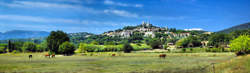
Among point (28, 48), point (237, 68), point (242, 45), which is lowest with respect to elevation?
point (237, 68)

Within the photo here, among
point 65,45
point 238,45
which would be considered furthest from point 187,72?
point 65,45

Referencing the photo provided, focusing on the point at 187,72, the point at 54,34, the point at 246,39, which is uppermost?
the point at 54,34

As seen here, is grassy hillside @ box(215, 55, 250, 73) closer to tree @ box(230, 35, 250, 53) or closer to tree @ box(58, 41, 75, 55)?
tree @ box(230, 35, 250, 53)

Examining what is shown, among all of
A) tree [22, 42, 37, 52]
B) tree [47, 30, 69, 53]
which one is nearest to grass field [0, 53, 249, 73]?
tree [47, 30, 69, 53]

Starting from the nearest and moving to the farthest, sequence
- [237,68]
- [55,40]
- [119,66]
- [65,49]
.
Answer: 1. [237,68]
2. [119,66]
3. [65,49]
4. [55,40]

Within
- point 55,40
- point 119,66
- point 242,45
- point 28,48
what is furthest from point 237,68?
point 28,48

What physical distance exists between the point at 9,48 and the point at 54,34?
219ft

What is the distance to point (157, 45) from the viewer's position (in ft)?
603

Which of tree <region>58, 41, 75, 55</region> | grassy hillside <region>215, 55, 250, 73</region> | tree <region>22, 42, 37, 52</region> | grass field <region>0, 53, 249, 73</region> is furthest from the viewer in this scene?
tree <region>22, 42, 37, 52</region>

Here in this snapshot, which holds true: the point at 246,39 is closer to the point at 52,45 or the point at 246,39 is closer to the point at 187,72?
the point at 187,72

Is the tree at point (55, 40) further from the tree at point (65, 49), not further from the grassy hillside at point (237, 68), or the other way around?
the grassy hillside at point (237, 68)

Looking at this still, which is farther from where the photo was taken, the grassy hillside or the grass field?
the grass field

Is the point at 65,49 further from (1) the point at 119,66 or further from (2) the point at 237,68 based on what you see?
(2) the point at 237,68

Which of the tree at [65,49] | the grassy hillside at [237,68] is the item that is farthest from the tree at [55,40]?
the grassy hillside at [237,68]
